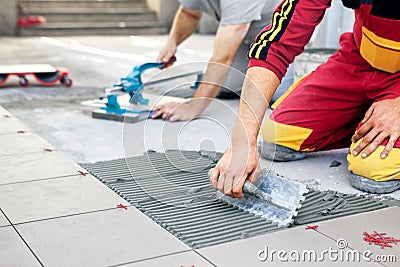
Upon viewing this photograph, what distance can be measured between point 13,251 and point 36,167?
810 mm

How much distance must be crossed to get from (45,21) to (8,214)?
22.8ft

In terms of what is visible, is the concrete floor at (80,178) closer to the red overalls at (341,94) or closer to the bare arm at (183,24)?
the red overalls at (341,94)

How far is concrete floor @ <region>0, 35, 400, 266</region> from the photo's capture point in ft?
5.89

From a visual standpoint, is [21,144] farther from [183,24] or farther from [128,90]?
[183,24]

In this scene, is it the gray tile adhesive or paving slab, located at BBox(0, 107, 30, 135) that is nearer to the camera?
the gray tile adhesive

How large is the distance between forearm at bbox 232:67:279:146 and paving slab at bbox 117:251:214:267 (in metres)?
0.40

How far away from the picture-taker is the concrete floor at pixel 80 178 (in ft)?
5.89

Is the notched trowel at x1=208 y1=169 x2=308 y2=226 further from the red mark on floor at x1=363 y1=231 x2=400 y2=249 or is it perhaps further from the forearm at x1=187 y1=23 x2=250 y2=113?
the forearm at x1=187 y1=23 x2=250 y2=113

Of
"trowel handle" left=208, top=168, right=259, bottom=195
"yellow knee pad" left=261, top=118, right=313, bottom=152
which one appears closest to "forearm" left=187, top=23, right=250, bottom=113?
"yellow knee pad" left=261, top=118, right=313, bottom=152

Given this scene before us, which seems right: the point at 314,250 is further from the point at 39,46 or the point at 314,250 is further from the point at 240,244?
the point at 39,46

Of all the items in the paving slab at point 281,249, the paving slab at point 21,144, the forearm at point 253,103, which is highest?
the forearm at point 253,103

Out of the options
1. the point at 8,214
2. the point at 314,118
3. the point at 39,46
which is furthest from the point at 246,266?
the point at 39,46

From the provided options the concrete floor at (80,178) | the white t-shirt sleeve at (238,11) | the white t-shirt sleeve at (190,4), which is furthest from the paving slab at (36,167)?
the white t-shirt sleeve at (190,4)

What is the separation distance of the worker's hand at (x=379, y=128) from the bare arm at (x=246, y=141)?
21.9 inches
